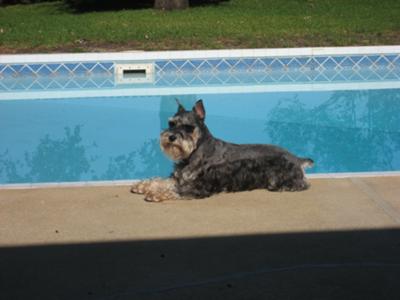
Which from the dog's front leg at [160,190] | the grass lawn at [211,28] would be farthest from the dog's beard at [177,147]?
the grass lawn at [211,28]

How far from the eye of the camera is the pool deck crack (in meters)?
6.23

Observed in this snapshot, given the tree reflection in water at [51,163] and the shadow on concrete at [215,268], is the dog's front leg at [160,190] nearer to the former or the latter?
the shadow on concrete at [215,268]

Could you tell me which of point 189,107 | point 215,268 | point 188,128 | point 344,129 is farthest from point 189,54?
point 215,268

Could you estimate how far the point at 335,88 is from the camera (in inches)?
588

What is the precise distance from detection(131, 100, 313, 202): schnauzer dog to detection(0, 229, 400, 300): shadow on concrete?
4.06 feet

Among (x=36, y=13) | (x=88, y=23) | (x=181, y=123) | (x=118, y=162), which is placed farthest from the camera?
(x=36, y=13)

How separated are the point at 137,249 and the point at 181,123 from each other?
5.51ft

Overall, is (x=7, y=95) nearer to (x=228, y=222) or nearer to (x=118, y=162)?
(x=118, y=162)

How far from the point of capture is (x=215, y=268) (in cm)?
504

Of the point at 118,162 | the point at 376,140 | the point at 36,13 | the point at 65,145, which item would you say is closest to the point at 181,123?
the point at 118,162

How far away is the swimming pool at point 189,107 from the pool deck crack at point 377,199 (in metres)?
2.08

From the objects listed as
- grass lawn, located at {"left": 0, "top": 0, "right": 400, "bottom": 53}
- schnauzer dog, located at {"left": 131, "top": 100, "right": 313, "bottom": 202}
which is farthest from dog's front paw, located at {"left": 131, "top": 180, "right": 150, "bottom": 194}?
grass lawn, located at {"left": 0, "top": 0, "right": 400, "bottom": 53}

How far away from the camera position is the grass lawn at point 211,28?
1786 centimetres

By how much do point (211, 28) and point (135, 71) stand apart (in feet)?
12.8
